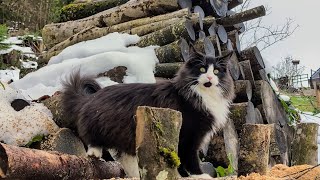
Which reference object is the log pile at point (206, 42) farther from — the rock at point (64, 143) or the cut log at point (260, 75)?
the rock at point (64, 143)

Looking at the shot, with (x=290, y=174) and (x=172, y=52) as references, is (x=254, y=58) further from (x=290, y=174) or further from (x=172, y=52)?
(x=290, y=174)

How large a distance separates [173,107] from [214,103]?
0.32 metres

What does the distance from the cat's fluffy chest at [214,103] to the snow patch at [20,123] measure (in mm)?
1293

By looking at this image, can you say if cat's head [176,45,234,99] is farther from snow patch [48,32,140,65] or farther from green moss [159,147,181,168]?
snow patch [48,32,140,65]

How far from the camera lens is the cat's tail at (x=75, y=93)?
3.75m

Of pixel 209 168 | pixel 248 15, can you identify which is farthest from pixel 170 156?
pixel 248 15

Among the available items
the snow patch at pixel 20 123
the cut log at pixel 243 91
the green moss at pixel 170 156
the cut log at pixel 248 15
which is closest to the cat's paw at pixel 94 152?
the snow patch at pixel 20 123

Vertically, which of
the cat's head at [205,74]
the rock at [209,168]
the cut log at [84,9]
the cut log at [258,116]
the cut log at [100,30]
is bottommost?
the rock at [209,168]

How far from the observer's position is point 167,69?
5398mm

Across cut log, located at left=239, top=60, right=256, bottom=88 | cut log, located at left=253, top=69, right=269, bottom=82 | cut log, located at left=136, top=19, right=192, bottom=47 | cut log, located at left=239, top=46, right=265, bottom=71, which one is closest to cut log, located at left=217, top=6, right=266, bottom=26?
cut log, located at left=239, top=46, right=265, bottom=71

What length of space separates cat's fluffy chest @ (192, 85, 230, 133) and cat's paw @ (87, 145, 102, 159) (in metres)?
0.82

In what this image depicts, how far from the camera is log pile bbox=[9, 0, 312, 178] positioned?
209 inches

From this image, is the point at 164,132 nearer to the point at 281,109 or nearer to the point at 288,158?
the point at 288,158

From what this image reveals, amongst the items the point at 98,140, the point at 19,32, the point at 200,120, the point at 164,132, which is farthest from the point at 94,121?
the point at 19,32
